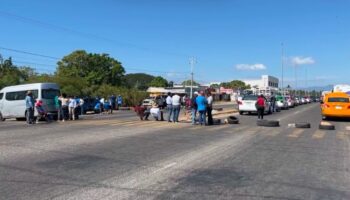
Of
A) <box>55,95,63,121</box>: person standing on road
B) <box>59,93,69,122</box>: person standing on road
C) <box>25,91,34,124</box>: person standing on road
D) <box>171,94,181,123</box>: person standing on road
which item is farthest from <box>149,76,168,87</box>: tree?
<box>25,91,34,124</box>: person standing on road

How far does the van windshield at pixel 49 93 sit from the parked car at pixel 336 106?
1730cm

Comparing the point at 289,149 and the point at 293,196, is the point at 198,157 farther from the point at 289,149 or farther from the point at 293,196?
the point at 293,196

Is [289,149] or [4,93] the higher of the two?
[4,93]

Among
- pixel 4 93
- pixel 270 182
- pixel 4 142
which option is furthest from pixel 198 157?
pixel 4 93

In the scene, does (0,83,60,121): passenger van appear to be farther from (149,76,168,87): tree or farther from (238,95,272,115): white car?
(149,76,168,87): tree

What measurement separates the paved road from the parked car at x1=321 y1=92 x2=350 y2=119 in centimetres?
1558

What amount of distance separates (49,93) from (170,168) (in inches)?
748

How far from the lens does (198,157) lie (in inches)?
462

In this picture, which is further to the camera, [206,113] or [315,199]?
[206,113]

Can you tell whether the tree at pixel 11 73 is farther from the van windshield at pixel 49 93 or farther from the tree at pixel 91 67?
the van windshield at pixel 49 93

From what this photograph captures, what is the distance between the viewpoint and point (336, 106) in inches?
1228

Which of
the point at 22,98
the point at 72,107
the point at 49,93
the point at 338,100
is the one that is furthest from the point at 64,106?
the point at 338,100

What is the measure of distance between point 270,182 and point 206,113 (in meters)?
15.9

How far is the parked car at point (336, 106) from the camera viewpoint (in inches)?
1218
